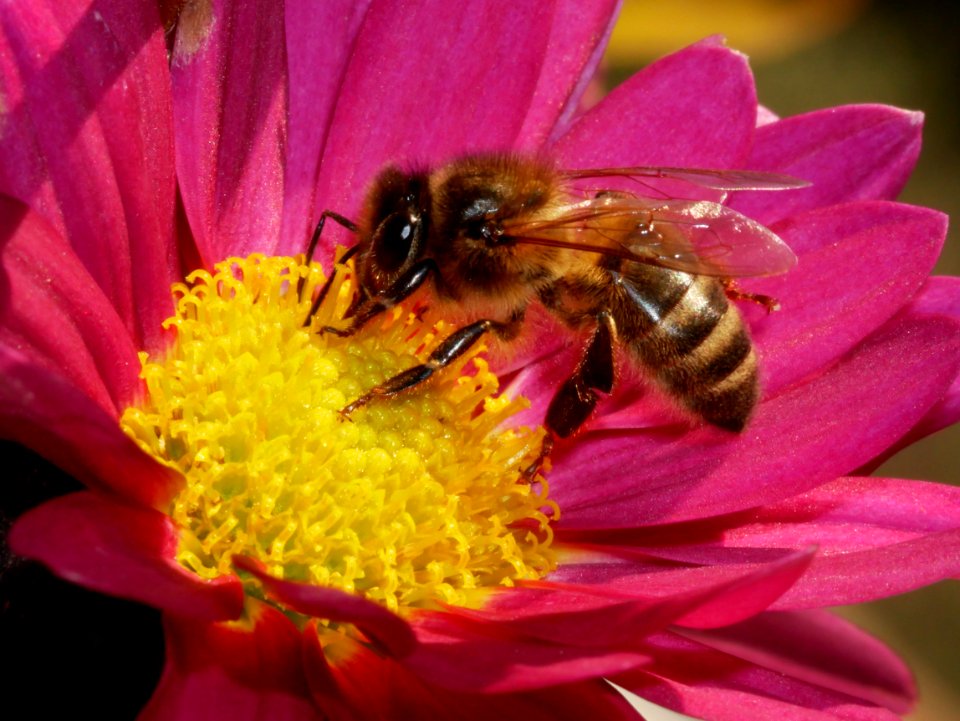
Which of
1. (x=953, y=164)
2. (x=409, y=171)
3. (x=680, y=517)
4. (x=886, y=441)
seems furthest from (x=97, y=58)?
(x=953, y=164)

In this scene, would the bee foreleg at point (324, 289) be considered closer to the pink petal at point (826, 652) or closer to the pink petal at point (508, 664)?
the pink petal at point (508, 664)

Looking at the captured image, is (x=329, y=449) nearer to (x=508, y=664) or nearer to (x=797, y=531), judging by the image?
(x=508, y=664)

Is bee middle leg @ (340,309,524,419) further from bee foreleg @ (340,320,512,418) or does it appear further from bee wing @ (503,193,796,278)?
bee wing @ (503,193,796,278)

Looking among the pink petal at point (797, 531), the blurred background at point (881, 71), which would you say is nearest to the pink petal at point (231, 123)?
the pink petal at point (797, 531)

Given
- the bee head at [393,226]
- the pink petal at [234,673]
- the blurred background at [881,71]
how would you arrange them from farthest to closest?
the blurred background at [881,71], the bee head at [393,226], the pink petal at [234,673]

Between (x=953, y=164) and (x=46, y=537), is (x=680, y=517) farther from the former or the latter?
(x=953, y=164)

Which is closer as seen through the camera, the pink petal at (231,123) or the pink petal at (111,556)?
the pink petal at (111,556)

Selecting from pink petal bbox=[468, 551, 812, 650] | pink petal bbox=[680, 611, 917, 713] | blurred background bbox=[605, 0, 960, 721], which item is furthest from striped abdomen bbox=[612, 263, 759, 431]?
blurred background bbox=[605, 0, 960, 721]
